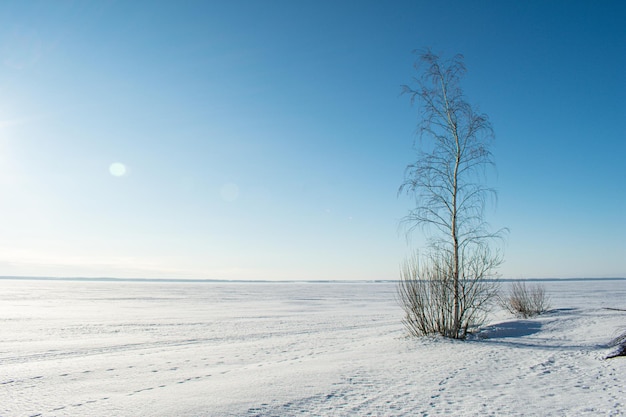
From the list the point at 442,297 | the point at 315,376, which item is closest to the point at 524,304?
the point at 442,297

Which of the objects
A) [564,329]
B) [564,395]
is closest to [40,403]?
[564,395]

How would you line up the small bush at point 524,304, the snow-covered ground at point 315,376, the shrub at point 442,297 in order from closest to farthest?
the snow-covered ground at point 315,376 → the shrub at point 442,297 → the small bush at point 524,304

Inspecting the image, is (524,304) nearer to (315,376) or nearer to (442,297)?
(442,297)

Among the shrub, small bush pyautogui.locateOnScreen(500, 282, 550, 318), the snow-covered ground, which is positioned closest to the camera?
the snow-covered ground

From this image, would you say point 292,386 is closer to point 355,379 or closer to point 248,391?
point 248,391

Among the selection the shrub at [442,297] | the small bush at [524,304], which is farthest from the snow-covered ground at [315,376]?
the small bush at [524,304]

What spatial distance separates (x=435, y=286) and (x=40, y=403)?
25.0 feet

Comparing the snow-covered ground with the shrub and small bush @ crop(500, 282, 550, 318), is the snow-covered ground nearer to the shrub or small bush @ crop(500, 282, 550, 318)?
the shrub

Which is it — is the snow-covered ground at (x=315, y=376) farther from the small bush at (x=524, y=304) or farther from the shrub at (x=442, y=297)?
the small bush at (x=524, y=304)

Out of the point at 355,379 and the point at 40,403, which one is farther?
the point at 355,379

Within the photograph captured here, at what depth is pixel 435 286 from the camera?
9070 millimetres

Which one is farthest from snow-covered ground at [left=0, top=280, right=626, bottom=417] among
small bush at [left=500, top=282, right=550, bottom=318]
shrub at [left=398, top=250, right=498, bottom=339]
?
small bush at [left=500, top=282, right=550, bottom=318]

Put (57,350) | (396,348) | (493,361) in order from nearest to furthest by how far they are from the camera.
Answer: (493,361), (396,348), (57,350)

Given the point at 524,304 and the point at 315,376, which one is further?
the point at 524,304
